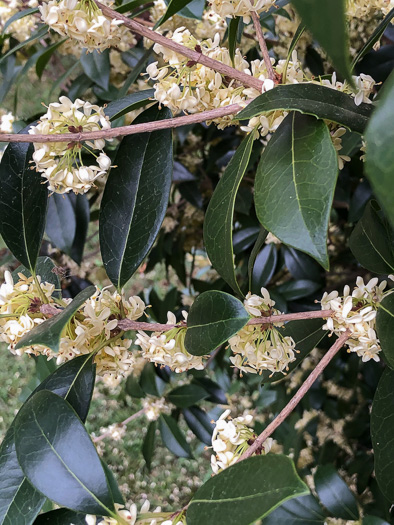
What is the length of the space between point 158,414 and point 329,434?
518mm

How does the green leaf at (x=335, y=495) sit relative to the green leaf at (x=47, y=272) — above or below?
below

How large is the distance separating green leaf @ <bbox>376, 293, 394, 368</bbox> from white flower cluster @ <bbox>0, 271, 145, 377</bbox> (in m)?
0.22

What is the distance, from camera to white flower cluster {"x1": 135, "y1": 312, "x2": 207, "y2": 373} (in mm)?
472

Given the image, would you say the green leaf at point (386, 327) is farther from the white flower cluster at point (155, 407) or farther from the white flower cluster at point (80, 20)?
the white flower cluster at point (155, 407)

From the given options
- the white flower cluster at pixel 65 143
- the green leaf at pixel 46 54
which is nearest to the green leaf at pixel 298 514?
the white flower cluster at pixel 65 143

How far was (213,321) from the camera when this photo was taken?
0.42 metres

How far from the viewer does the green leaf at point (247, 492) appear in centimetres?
29

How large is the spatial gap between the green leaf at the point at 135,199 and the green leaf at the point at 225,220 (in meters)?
0.08

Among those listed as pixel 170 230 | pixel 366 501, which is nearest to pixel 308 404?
pixel 366 501

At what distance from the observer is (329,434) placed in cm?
140

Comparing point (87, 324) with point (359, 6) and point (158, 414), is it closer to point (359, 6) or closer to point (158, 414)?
point (359, 6)

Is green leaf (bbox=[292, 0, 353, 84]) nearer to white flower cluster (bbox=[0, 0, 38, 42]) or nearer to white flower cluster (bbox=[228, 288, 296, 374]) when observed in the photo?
white flower cluster (bbox=[228, 288, 296, 374])

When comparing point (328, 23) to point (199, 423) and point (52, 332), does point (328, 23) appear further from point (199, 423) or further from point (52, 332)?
point (199, 423)

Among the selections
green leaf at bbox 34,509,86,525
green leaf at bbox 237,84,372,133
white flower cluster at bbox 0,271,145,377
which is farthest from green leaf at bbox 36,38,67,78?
green leaf at bbox 34,509,86,525
